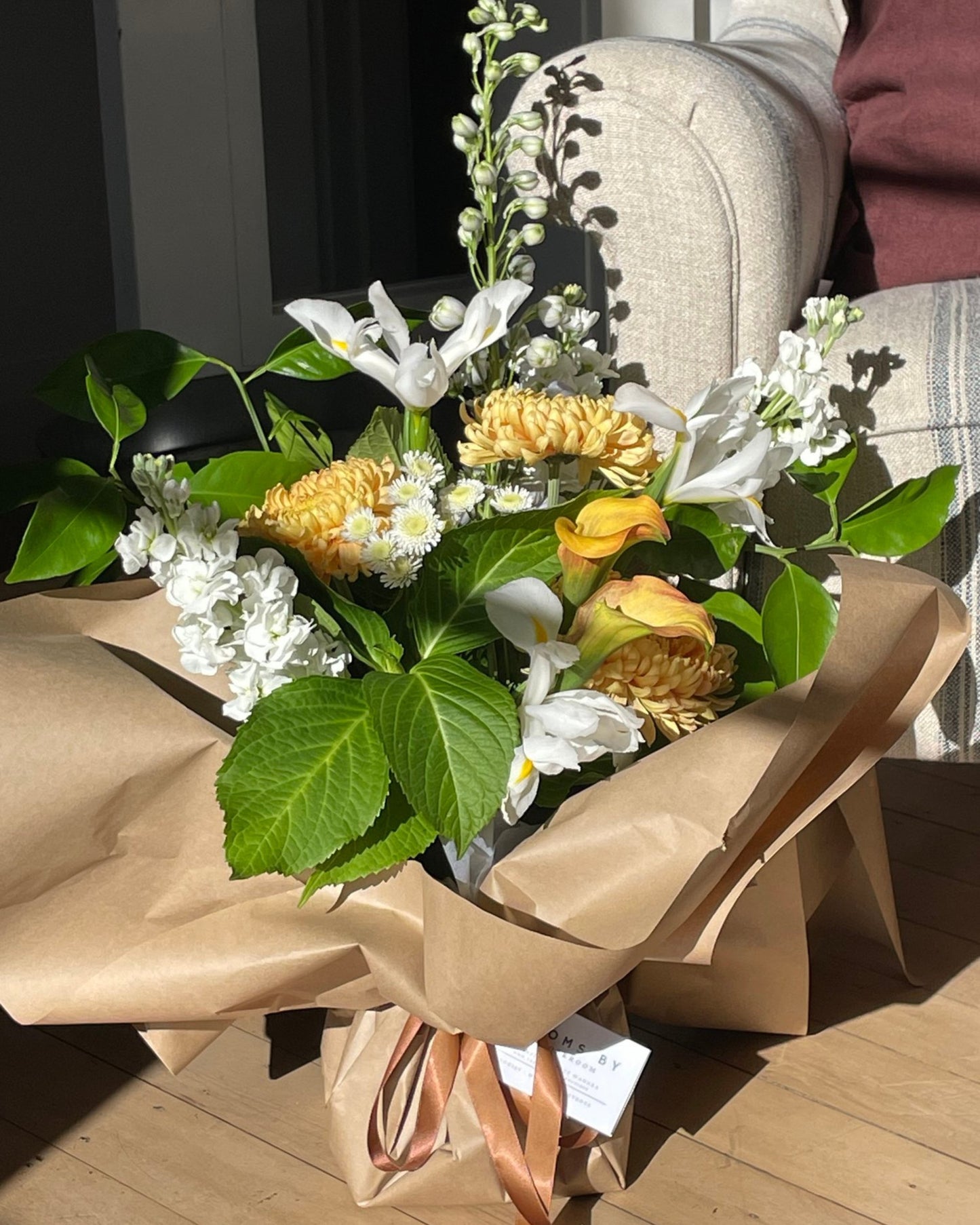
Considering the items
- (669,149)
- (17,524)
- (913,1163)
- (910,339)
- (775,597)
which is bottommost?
(913,1163)

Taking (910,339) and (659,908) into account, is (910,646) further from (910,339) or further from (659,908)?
(910,339)

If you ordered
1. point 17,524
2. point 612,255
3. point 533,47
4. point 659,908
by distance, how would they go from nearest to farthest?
point 659,908 < point 612,255 < point 17,524 < point 533,47

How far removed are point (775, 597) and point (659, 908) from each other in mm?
235

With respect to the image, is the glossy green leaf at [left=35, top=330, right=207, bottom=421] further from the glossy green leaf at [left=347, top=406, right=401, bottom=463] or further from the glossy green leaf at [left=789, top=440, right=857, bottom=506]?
the glossy green leaf at [left=789, top=440, right=857, bottom=506]

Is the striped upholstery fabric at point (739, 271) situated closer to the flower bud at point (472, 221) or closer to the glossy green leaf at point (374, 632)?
the flower bud at point (472, 221)

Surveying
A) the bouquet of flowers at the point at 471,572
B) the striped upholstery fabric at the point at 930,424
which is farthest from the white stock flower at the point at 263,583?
the striped upholstery fabric at the point at 930,424

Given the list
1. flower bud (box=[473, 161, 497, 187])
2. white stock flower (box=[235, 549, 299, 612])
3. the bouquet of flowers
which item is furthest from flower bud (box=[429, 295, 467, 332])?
white stock flower (box=[235, 549, 299, 612])

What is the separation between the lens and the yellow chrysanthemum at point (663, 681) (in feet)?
2.20

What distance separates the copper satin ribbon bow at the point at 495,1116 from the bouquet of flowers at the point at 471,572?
78 mm

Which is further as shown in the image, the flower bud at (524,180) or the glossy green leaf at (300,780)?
the flower bud at (524,180)

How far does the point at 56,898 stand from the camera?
2.23 feet

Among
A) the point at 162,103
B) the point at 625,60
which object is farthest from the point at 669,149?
the point at 162,103

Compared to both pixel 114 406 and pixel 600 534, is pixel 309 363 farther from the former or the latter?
pixel 600 534

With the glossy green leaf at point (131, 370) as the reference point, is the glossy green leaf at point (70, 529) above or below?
below
